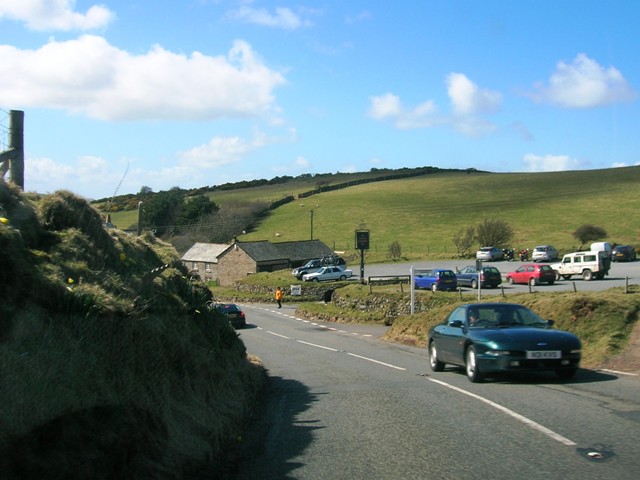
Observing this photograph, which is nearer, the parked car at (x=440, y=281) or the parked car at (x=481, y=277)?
the parked car at (x=481, y=277)

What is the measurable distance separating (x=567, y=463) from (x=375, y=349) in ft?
60.8

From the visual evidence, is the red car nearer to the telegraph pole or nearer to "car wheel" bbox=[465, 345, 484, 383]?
"car wheel" bbox=[465, 345, 484, 383]

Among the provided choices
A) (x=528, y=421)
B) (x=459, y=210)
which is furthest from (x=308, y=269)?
(x=528, y=421)

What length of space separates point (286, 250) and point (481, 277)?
40.7 metres

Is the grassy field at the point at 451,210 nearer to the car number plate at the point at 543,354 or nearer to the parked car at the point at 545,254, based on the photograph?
the parked car at the point at 545,254

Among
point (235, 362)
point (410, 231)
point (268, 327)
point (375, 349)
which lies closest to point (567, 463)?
point (235, 362)

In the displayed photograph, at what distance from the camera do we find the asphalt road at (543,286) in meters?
42.4

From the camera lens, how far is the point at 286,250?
3410 inches

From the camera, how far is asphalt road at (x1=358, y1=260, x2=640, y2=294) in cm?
4238

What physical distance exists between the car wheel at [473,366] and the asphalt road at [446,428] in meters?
0.26

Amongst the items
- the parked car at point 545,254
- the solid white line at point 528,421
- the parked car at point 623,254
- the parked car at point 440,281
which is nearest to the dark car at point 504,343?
the solid white line at point 528,421

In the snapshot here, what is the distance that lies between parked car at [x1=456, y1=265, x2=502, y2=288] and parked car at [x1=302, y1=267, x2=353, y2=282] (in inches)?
658

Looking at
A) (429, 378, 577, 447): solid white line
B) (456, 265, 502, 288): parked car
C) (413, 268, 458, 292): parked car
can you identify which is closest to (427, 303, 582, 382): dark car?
(429, 378, 577, 447): solid white line

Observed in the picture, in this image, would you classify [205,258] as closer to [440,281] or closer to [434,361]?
[440,281]
